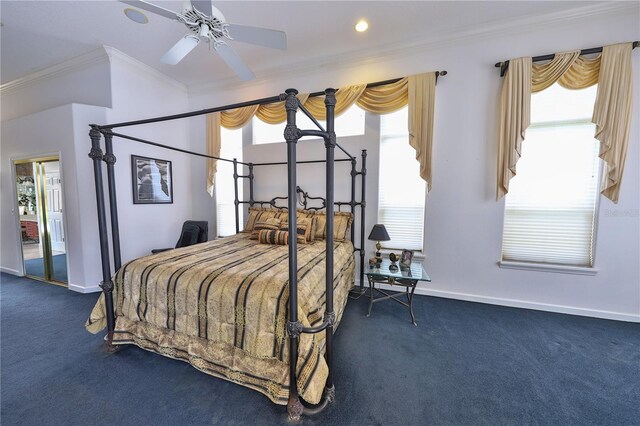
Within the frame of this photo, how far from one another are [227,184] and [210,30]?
2.56 m

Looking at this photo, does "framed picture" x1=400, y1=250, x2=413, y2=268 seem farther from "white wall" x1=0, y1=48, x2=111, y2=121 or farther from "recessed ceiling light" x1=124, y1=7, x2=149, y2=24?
"white wall" x1=0, y1=48, x2=111, y2=121

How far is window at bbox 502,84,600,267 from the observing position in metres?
2.44

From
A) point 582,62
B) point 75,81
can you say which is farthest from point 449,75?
point 75,81

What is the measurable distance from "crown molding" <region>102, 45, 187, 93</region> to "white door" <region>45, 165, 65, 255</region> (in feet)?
6.23

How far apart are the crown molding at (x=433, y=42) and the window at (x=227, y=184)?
0.82m

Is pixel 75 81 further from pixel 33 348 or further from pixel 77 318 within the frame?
pixel 33 348

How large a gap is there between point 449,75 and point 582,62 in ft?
3.90

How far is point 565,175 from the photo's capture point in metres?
2.51

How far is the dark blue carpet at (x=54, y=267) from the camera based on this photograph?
11.5 ft

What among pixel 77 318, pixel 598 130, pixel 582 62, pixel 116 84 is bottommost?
pixel 77 318

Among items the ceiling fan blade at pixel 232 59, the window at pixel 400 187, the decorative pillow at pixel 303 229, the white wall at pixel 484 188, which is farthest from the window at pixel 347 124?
the decorative pillow at pixel 303 229

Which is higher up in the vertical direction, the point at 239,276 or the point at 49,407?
the point at 239,276

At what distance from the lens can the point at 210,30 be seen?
5.85ft

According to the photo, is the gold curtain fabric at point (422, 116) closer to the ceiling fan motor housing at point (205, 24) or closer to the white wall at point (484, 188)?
the white wall at point (484, 188)
